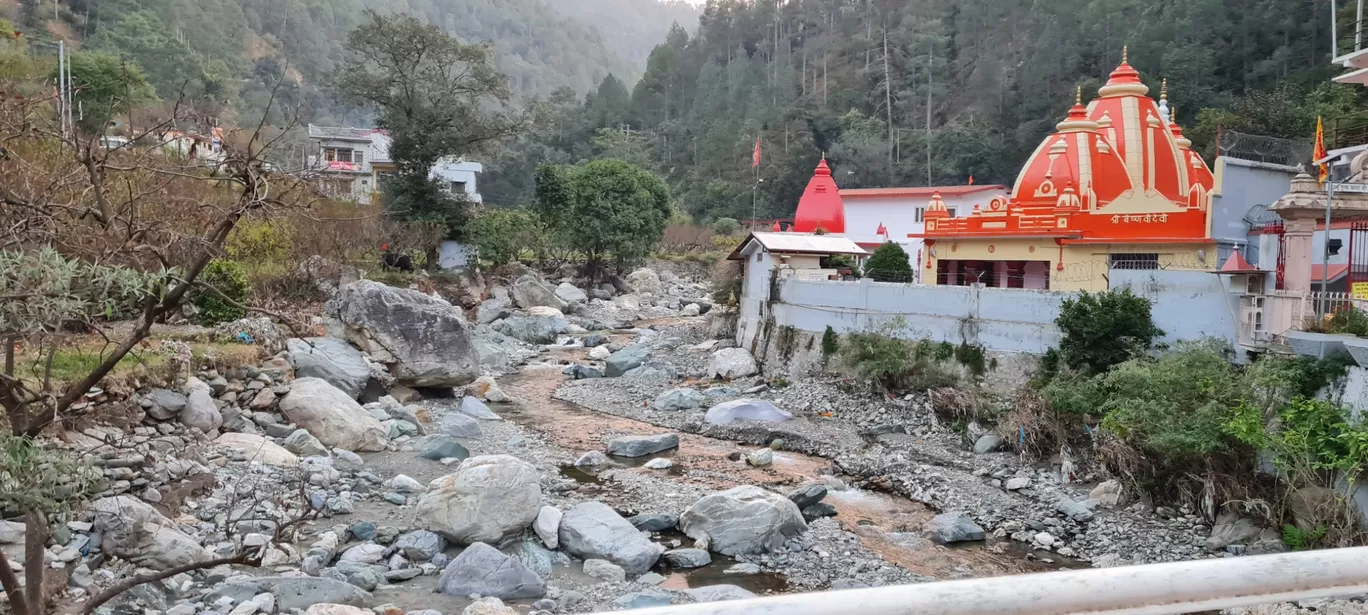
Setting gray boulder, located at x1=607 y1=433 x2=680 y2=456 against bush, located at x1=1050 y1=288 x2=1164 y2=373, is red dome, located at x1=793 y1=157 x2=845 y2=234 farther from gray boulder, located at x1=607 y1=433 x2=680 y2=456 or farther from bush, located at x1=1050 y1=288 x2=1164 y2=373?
gray boulder, located at x1=607 y1=433 x2=680 y2=456

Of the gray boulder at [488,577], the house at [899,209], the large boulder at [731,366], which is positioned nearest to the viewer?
the gray boulder at [488,577]

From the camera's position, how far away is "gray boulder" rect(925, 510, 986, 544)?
11531mm

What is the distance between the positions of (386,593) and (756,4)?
7508 cm

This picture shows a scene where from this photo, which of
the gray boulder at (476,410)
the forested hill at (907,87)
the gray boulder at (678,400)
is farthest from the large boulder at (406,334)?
the forested hill at (907,87)

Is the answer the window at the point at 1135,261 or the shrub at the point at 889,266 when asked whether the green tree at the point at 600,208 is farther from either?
the window at the point at 1135,261

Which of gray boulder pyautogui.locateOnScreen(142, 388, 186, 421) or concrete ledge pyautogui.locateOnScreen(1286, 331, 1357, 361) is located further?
gray boulder pyautogui.locateOnScreen(142, 388, 186, 421)

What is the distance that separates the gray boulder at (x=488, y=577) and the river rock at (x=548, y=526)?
1.06 meters

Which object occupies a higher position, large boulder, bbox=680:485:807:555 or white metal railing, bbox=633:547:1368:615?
white metal railing, bbox=633:547:1368:615

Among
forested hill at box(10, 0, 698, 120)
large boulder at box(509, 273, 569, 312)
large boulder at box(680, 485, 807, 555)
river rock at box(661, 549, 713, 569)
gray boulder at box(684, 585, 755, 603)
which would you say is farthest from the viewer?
forested hill at box(10, 0, 698, 120)

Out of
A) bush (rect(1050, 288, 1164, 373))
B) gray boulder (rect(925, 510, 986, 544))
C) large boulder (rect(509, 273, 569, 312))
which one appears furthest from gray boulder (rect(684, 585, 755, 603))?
large boulder (rect(509, 273, 569, 312))

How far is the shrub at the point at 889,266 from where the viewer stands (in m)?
25.2

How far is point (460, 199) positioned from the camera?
33344mm

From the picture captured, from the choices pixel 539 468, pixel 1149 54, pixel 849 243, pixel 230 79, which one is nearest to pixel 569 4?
pixel 230 79

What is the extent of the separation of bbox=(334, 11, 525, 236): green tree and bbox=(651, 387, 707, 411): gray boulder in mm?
14726
